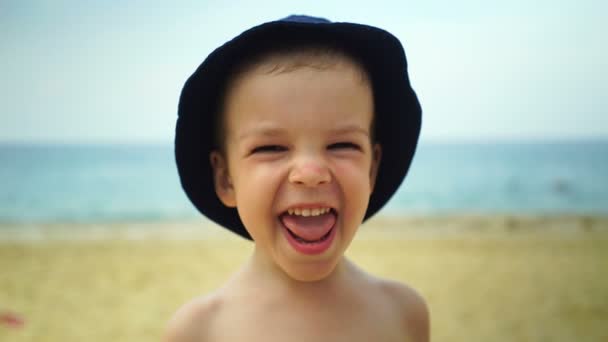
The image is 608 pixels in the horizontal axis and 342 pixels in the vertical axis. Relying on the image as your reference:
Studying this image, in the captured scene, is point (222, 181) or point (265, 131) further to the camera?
point (222, 181)

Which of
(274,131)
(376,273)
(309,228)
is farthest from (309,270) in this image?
(376,273)

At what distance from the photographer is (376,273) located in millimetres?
7344

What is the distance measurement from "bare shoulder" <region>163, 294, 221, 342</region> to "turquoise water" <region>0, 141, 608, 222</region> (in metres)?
15.2

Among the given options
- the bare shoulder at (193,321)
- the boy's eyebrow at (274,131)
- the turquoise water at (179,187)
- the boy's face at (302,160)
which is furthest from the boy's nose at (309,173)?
the turquoise water at (179,187)

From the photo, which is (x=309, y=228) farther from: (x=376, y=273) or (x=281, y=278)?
(x=376, y=273)

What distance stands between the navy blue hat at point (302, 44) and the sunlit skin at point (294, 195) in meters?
0.07

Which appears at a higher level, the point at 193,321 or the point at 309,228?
the point at 309,228

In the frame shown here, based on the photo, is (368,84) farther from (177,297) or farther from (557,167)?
(557,167)

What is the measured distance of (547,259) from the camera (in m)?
8.16

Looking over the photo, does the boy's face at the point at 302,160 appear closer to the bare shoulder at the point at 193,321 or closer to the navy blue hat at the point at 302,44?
the navy blue hat at the point at 302,44

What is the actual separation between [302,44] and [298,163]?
1.13ft

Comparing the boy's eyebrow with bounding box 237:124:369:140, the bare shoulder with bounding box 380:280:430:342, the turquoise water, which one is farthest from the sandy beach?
the turquoise water

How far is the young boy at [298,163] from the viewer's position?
4.47ft

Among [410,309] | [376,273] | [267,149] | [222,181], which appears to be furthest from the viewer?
[376,273]
